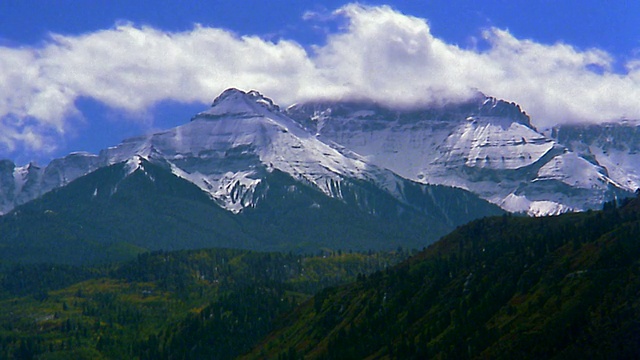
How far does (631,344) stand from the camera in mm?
183625

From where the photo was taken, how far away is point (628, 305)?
7869 inches

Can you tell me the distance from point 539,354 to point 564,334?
6.04 metres

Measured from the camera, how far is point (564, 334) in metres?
200

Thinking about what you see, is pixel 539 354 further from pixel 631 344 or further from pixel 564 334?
pixel 631 344

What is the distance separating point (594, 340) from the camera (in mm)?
192625

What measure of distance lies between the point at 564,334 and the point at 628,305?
12.4 meters

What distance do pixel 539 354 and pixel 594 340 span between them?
33.9 ft

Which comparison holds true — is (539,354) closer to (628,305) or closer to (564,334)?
(564,334)

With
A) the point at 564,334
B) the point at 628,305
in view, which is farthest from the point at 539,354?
the point at 628,305

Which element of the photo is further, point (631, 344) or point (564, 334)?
point (564, 334)

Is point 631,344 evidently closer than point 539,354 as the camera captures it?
Yes

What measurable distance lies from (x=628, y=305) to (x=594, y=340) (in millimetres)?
11770
